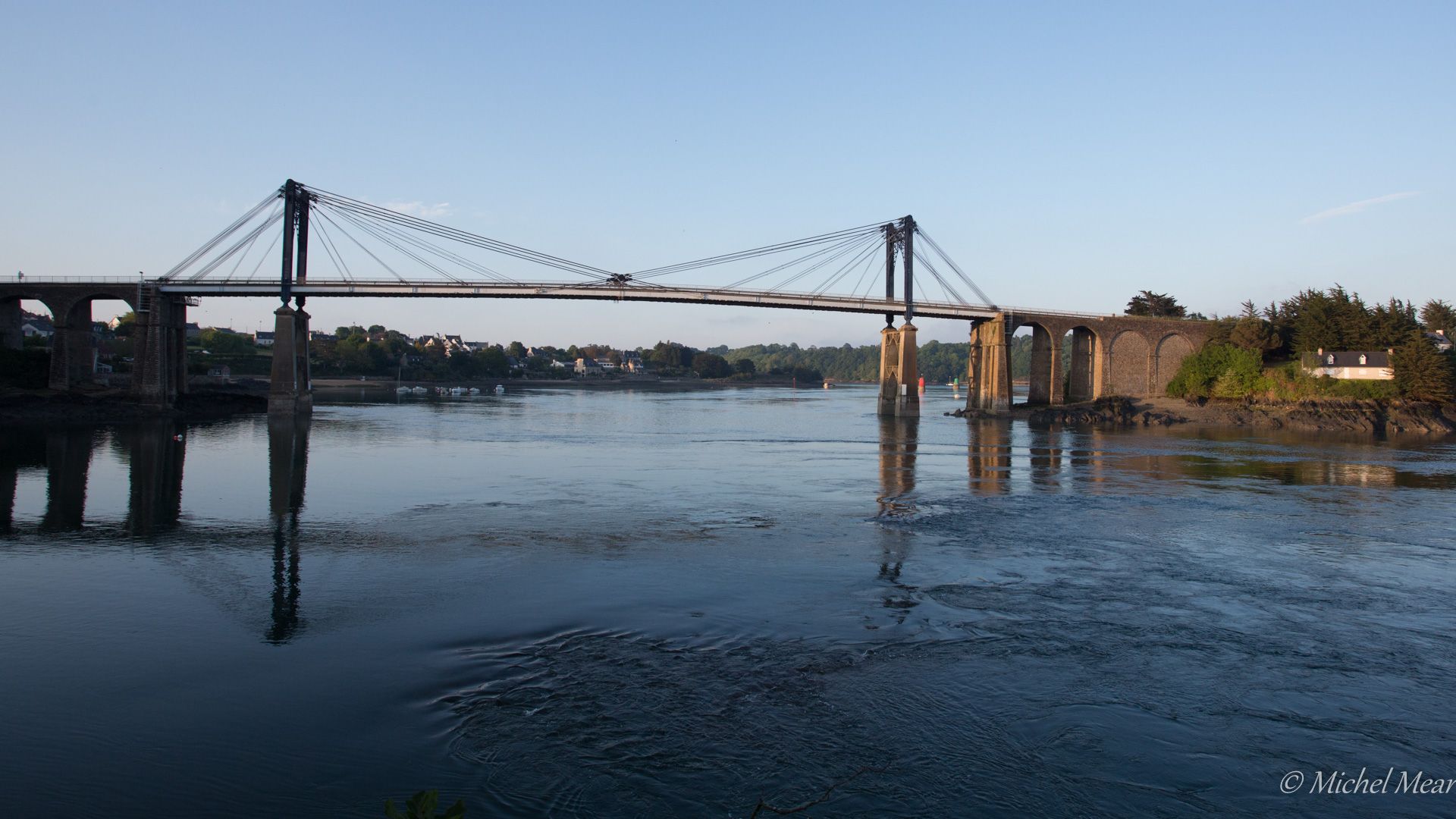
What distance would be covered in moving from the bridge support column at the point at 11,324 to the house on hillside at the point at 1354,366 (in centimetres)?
9208

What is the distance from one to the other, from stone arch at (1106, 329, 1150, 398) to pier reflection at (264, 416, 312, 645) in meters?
59.6

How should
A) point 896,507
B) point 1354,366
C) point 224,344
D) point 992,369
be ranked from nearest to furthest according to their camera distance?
1. point 896,507
2. point 1354,366
3. point 992,369
4. point 224,344

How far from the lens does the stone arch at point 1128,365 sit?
2677 inches

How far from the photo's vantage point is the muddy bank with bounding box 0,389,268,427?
42.8 m

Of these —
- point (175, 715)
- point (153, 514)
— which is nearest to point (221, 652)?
point (175, 715)

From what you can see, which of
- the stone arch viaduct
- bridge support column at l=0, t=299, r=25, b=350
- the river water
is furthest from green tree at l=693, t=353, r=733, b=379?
the river water

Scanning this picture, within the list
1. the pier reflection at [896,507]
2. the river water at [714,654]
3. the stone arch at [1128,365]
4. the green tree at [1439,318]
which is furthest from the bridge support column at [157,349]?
the green tree at [1439,318]

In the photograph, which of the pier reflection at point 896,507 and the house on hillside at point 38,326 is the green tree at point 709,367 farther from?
the pier reflection at point 896,507

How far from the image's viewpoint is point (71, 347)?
52.5m

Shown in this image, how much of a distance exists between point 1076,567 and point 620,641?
780cm

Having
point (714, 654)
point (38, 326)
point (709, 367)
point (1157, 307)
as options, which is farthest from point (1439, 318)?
point (38, 326)

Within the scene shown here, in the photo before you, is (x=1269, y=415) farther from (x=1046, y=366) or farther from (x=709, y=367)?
(x=709, y=367)

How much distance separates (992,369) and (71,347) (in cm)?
6433

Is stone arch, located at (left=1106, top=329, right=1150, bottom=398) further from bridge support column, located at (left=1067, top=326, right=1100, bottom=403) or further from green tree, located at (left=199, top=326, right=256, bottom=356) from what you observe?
green tree, located at (left=199, top=326, right=256, bottom=356)
